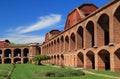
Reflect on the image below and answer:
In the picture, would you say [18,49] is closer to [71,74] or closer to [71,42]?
[71,42]

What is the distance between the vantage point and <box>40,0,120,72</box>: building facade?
2771 centimetres

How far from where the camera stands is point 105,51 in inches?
1193

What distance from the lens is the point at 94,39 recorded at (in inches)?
1302

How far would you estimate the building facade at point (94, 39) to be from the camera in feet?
90.9

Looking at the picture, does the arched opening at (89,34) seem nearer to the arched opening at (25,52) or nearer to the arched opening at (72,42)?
the arched opening at (72,42)

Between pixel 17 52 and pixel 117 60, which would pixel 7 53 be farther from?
pixel 117 60

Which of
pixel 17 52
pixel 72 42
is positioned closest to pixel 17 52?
pixel 17 52

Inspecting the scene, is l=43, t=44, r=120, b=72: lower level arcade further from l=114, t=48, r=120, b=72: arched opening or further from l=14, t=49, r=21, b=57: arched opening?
l=14, t=49, r=21, b=57: arched opening

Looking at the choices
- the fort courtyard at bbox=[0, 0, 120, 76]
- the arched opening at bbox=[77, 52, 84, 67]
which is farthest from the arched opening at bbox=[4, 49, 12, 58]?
the arched opening at bbox=[77, 52, 84, 67]

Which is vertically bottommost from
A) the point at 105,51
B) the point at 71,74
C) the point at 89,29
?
the point at 71,74

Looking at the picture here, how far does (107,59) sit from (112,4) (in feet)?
28.6

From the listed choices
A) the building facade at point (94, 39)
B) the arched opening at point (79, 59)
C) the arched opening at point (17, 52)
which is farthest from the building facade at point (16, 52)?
the arched opening at point (79, 59)

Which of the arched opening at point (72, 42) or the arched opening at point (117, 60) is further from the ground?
the arched opening at point (72, 42)

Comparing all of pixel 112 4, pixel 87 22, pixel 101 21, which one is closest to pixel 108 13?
pixel 112 4
